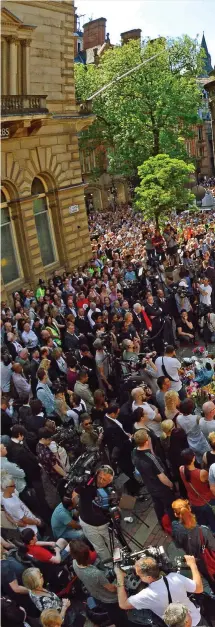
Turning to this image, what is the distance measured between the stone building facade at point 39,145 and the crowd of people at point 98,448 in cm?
491

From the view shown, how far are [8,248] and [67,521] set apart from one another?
46.9 feet

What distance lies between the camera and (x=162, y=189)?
28250mm

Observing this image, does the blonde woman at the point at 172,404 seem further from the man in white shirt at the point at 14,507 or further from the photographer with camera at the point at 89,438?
the man in white shirt at the point at 14,507

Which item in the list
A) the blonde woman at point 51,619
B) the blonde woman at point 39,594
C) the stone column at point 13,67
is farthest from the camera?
the stone column at point 13,67

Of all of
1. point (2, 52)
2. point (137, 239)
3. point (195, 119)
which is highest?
point (2, 52)

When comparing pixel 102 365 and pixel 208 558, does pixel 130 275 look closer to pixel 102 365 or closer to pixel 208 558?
pixel 102 365

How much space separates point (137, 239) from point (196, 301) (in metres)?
12.4

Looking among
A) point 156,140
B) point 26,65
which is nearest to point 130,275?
point 26,65

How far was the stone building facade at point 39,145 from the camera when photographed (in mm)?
Result: 19797

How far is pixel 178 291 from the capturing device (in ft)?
49.9

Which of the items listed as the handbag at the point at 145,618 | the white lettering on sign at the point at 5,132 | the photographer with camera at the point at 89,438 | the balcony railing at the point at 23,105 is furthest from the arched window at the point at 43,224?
the handbag at the point at 145,618

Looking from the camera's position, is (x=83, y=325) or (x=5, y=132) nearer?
(x=83, y=325)

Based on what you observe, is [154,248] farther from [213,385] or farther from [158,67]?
[158,67]

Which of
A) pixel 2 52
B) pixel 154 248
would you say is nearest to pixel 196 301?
pixel 154 248
